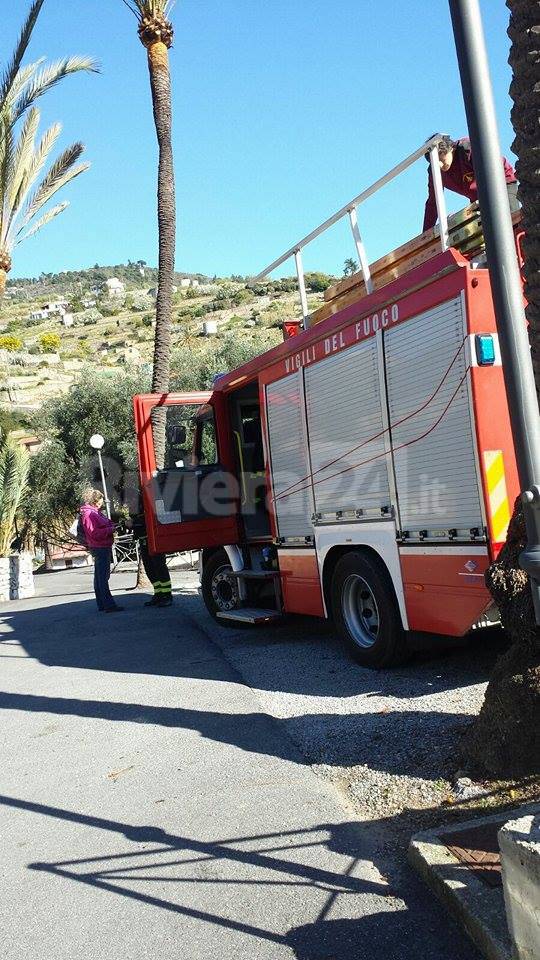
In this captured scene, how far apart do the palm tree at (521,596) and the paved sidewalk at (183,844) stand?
2.73 feet

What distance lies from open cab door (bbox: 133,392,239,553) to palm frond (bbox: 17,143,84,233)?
32.6ft

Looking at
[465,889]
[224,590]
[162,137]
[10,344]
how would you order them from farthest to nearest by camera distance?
1. [10,344]
2. [162,137]
3. [224,590]
4. [465,889]

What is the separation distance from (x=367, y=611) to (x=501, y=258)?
4.73m

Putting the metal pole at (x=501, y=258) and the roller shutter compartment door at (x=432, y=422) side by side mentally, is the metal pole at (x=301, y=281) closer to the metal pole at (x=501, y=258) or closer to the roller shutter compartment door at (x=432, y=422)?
the roller shutter compartment door at (x=432, y=422)

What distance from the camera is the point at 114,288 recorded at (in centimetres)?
11706

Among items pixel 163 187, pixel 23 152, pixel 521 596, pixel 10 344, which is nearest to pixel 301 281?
pixel 521 596

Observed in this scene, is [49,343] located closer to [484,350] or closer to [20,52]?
[20,52]

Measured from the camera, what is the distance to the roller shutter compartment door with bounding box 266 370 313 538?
8.10 m

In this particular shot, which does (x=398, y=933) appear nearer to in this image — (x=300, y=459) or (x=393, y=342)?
(x=393, y=342)

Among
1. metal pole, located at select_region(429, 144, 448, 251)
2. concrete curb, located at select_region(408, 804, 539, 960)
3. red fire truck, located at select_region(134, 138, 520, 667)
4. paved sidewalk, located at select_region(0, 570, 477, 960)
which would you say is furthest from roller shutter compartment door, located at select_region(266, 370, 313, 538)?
concrete curb, located at select_region(408, 804, 539, 960)

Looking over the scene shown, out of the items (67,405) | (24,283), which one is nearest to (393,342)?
(67,405)

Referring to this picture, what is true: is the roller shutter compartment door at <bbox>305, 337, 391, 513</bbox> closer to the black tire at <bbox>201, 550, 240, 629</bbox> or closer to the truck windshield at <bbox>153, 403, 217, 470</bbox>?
the truck windshield at <bbox>153, 403, 217, 470</bbox>

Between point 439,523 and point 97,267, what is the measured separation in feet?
498

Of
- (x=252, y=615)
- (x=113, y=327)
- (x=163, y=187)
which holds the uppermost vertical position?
(x=113, y=327)
